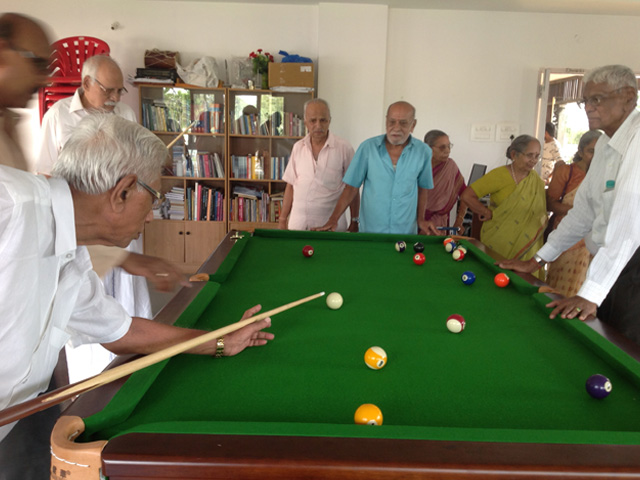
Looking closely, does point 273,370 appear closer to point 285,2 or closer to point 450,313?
point 450,313

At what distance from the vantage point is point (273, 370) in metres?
1.29

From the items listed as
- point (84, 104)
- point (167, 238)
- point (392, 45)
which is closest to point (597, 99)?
point (84, 104)

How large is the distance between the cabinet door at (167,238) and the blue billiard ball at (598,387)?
5.04 m

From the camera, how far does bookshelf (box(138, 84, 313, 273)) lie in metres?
5.57

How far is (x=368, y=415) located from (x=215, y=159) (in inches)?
197

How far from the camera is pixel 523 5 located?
545 cm

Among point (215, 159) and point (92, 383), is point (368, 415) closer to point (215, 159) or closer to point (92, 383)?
point (92, 383)

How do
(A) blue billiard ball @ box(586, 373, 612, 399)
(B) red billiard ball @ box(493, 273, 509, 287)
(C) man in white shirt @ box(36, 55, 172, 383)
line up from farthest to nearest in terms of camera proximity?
(C) man in white shirt @ box(36, 55, 172, 383) < (B) red billiard ball @ box(493, 273, 509, 287) < (A) blue billiard ball @ box(586, 373, 612, 399)

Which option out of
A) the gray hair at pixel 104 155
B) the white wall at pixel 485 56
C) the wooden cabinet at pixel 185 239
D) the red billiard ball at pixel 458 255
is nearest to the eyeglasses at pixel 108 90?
the gray hair at pixel 104 155

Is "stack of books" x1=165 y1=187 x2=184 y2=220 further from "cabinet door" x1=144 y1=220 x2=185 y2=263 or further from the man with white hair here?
the man with white hair

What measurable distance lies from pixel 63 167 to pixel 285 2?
4.96m

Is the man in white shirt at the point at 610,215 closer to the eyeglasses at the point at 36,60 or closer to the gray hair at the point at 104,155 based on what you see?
the gray hair at the point at 104,155

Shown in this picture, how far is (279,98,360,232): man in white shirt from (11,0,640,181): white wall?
5.70 ft

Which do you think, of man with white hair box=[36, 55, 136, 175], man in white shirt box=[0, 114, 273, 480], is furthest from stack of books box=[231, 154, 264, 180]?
man in white shirt box=[0, 114, 273, 480]
